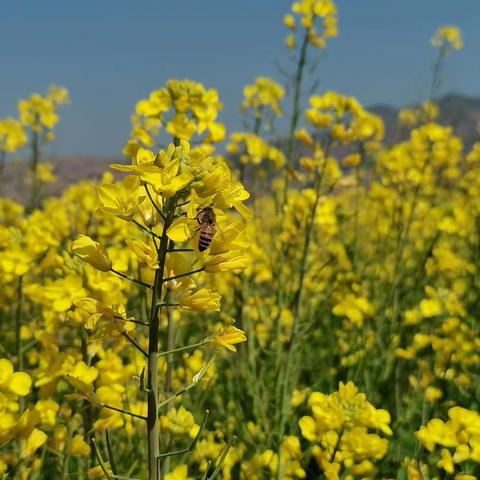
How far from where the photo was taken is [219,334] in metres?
1.29

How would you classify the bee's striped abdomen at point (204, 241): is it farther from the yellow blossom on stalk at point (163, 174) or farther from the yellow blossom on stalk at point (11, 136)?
the yellow blossom on stalk at point (11, 136)

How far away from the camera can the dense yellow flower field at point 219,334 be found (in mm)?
1250

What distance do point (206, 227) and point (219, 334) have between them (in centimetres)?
21

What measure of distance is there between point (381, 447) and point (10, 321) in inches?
109

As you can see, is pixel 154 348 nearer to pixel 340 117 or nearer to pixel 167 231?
pixel 167 231

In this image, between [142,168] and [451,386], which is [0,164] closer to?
[451,386]

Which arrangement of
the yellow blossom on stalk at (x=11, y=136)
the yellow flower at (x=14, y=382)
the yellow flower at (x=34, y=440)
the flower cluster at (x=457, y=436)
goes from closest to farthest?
the yellow flower at (x=14, y=382)
the yellow flower at (x=34, y=440)
the flower cluster at (x=457, y=436)
the yellow blossom on stalk at (x=11, y=136)

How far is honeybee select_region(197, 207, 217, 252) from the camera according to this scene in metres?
1.25

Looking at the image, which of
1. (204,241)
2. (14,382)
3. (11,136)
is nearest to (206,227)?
(204,241)

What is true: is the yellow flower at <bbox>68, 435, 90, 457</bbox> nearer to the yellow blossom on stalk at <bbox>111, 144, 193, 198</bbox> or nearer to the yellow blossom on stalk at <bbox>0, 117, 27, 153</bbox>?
the yellow blossom on stalk at <bbox>111, 144, 193, 198</bbox>

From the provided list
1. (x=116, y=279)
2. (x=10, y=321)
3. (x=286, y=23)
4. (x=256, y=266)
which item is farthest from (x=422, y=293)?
(x=116, y=279)

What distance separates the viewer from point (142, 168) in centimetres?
117

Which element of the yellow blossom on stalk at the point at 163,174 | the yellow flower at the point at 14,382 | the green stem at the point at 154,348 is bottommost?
the yellow flower at the point at 14,382

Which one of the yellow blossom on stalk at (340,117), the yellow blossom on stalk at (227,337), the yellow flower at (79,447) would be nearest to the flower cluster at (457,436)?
the yellow blossom on stalk at (227,337)
